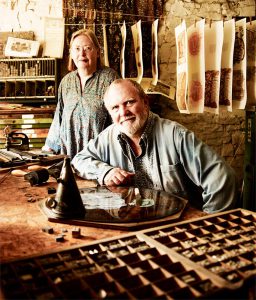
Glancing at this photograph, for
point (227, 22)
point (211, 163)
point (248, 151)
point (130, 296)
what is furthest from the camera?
point (248, 151)

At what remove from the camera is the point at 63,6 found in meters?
5.39

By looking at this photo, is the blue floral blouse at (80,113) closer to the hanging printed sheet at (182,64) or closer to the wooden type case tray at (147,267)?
the hanging printed sheet at (182,64)

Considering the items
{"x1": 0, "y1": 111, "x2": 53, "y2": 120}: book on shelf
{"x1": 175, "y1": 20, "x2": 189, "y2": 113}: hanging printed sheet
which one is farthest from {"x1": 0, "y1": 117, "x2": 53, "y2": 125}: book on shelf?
{"x1": 175, "y1": 20, "x2": 189, "y2": 113}: hanging printed sheet

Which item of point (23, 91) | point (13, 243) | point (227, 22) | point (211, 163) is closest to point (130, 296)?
point (13, 243)

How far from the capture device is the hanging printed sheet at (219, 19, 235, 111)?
3887 millimetres

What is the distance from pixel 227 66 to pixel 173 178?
204 centimetres

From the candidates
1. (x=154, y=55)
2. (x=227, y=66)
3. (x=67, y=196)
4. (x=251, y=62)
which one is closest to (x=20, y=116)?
(x=154, y=55)

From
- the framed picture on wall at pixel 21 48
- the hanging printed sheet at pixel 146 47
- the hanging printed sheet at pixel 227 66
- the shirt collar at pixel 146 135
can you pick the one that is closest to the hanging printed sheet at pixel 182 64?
the hanging printed sheet at pixel 227 66

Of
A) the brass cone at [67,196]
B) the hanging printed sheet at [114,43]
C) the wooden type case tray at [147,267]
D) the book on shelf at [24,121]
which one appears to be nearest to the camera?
the wooden type case tray at [147,267]

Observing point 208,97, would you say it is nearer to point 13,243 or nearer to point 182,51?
point 182,51

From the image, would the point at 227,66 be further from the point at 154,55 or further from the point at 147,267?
the point at 147,267

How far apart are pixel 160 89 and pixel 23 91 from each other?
6.52 ft

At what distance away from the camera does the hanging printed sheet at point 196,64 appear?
12.9 feet

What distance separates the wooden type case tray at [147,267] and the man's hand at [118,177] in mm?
804
